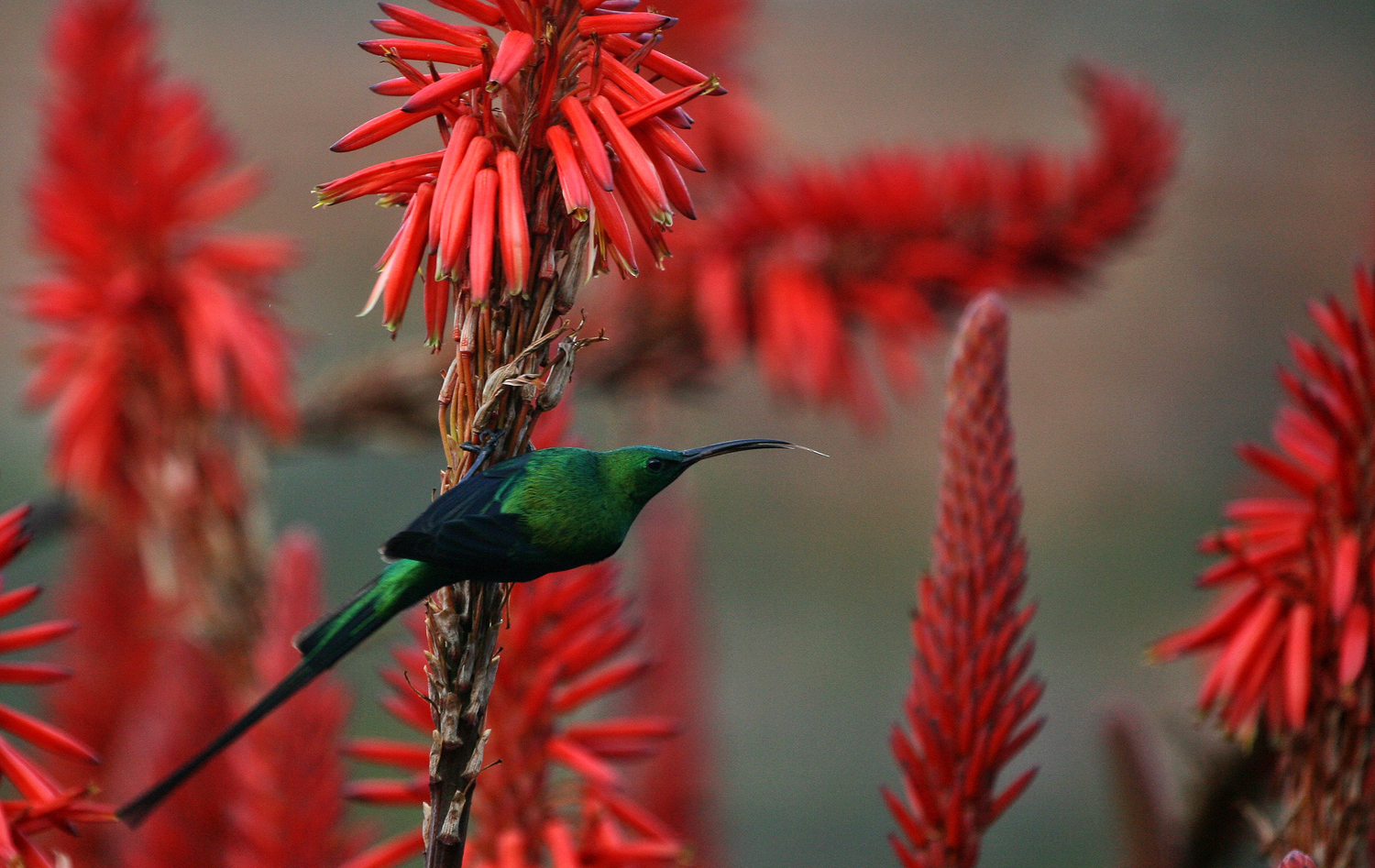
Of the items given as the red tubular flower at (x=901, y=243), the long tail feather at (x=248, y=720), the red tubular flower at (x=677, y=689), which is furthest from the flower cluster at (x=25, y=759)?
the red tubular flower at (x=901, y=243)

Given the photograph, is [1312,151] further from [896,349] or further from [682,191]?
[682,191]

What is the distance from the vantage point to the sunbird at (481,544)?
325 millimetres

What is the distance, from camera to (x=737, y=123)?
129 centimetres

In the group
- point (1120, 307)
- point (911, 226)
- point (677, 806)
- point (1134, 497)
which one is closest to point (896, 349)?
point (911, 226)

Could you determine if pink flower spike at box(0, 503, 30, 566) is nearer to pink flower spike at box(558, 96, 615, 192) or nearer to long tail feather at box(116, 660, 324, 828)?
long tail feather at box(116, 660, 324, 828)

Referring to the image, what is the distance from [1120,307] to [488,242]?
359 centimetres

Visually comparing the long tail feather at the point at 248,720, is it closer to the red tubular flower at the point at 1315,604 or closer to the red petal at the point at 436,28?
the red petal at the point at 436,28

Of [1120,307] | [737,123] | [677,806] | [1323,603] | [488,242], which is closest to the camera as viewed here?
[488,242]

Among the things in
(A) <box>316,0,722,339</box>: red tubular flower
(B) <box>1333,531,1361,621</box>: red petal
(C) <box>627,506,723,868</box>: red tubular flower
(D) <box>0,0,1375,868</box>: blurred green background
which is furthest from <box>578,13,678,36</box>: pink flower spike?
(D) <box>0,0,1375,868</box>: blurred green background

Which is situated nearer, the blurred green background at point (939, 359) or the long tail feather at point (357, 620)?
the long tail feather at point (357, 620)

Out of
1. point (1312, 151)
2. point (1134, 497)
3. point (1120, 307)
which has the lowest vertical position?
point (1134, 497)

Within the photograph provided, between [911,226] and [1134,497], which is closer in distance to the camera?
[911,226]

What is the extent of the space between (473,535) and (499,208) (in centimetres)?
9

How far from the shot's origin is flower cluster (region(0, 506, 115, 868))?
16.0 inches
